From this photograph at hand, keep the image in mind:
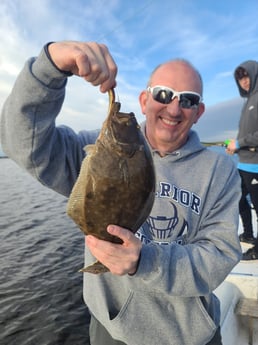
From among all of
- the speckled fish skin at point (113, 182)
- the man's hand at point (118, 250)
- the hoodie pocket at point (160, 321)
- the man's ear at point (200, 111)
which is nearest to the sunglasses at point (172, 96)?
A: the man's ear at point (200, 111)

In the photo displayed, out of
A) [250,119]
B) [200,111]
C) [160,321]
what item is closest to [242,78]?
[250,119]

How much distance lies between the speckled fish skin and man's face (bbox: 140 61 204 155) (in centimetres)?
99

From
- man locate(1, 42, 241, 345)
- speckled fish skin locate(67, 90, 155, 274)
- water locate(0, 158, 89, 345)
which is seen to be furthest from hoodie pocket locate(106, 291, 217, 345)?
water locate(0, 158, 89, 345)

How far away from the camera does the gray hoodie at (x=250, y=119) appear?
5.65 metres

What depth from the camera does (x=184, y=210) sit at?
2.59 meters

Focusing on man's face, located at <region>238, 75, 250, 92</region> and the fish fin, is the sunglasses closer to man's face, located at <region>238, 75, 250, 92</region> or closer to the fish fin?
the fish fin

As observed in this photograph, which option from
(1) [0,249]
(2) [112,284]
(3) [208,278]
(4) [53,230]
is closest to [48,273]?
(1) [0,249]

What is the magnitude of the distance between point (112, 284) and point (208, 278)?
80cm

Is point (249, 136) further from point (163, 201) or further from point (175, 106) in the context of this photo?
point (163, 201)

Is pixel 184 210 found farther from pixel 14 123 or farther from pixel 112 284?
pixel 14 123

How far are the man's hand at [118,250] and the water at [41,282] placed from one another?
5.60 meters

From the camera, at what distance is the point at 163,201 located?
8.59ft

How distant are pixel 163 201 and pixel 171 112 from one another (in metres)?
0.69

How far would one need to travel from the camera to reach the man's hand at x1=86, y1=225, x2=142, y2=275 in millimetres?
1633
